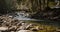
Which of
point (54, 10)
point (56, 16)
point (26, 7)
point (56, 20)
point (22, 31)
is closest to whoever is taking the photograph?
point (22, 31)

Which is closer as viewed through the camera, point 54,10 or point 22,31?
point 22,31

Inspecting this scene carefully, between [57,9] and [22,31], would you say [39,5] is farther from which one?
[22,31]

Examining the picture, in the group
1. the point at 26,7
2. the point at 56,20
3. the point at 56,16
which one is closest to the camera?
the point at 56,20

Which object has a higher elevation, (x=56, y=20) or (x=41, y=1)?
(x=41, y=1)

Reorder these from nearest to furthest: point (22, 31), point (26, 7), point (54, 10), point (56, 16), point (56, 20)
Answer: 1. point (22, 31)
2. point (56, 20)
3. point (56, 16)
4. point (54, 10)
5. point (26, 7)

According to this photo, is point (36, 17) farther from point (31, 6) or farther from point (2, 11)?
point (2, 11)

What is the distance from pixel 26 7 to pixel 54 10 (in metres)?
1.54

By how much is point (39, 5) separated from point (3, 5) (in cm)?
215

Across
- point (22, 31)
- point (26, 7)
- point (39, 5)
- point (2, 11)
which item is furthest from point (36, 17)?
point (22, 31)

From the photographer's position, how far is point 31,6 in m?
7.84

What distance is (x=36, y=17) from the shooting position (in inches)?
283

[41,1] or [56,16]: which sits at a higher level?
[41,1]

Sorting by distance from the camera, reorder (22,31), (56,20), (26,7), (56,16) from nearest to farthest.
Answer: (22,31) < (56,20) < (56,16) < (26,7)

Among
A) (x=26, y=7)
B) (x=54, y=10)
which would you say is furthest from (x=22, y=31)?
(x=26, y=7)
